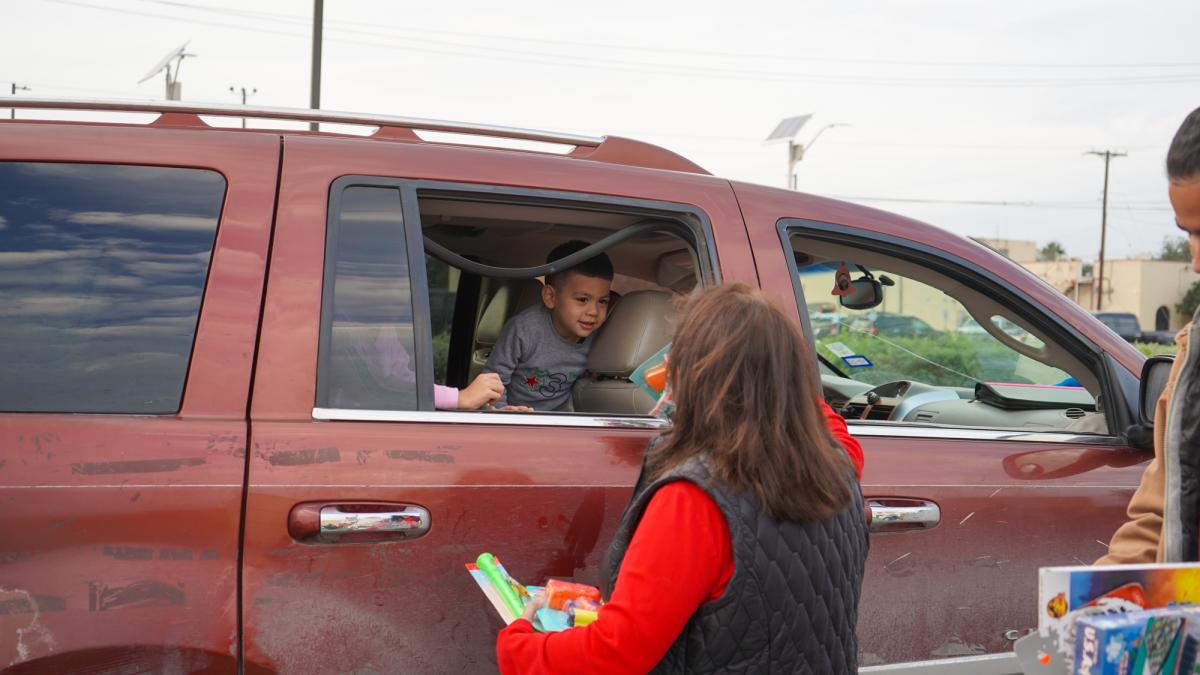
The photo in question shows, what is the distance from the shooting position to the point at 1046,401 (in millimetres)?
3461

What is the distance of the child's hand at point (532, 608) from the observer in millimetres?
1880

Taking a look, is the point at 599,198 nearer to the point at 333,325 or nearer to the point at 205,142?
the point at 333,325

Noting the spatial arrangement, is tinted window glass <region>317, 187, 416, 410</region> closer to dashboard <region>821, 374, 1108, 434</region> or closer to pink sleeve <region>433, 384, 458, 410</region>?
pink sleeve <region>433, 384, 458, 410</region>

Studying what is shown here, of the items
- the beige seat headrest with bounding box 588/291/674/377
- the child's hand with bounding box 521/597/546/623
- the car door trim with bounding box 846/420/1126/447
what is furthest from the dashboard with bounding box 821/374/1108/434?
the child's hand with bounding box 521/597/546/623

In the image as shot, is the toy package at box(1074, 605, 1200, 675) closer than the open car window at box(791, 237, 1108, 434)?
Yes

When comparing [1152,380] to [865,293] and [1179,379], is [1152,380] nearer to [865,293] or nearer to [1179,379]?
[1179,379]

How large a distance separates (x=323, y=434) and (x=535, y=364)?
1509 mm

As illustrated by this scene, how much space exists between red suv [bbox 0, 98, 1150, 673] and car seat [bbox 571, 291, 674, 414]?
67cm

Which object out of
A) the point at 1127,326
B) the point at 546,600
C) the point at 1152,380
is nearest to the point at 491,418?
the point at 546,600

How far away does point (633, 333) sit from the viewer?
3.48 m

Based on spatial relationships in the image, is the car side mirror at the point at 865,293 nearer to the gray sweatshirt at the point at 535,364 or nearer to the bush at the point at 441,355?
the gray sweatshirt at the point at 535,364

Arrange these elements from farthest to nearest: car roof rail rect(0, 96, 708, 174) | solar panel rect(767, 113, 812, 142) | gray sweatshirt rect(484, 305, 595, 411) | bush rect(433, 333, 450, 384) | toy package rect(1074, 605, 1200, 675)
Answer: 1. solar panel rect(767, 113, 812, 142)
2. bush rect(433, 333, 450, 384)
3. gray sweatshirt rect(484, 305, 595, 411)
4. car roof rail rect(0, 96, 708, 174)
5. toy package rect(1074, 605, 1200, 675)

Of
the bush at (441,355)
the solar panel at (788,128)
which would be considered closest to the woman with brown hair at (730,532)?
the bush at (441,355)

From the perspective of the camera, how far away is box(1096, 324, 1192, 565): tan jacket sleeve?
179cm
